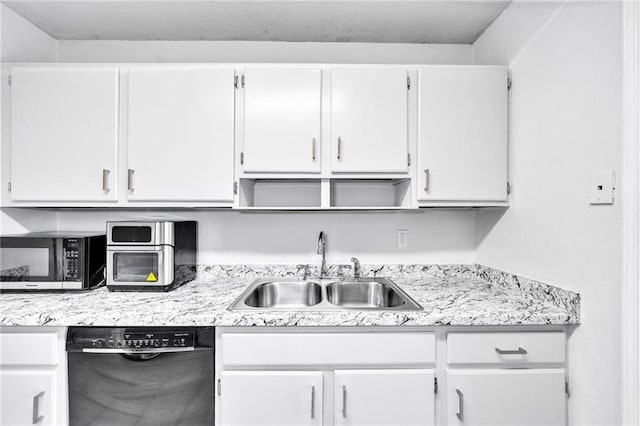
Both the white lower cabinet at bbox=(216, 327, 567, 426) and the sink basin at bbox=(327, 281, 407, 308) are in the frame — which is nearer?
the white lower cabinet at bbox=(216, 327, 567, 426)

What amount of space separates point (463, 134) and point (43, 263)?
2136 mm

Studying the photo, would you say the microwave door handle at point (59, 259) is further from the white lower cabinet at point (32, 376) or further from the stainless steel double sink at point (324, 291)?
the stainless steel double sink at point (324, 291)

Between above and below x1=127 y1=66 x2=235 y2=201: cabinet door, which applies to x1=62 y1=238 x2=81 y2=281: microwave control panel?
below

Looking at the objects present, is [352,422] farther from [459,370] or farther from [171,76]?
[171,76]

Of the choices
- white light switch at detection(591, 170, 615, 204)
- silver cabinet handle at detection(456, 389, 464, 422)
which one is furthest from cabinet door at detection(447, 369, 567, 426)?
white light switch at detection(591, 170, 615, 204)

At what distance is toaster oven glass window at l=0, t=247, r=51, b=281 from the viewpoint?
1582mm

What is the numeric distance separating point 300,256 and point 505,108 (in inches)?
53.7

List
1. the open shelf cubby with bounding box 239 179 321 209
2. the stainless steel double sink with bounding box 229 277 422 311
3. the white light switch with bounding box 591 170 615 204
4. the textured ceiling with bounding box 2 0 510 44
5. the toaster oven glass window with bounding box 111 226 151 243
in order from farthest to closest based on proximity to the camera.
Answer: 1. the open shelf cubby with bounding box 239 179 321 209
2. the stainless steel double sink with bounding box 229 277 422 311
3. the textured ceiling with bounding box 2 0 510 44
4. the toaster oven glass window with bounding box 111 226 151 243
5. the white light switch with bounding box 591 170 615 204

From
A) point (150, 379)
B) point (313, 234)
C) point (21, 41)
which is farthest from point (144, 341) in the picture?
point (21, 41)

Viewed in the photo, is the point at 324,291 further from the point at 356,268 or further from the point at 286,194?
the point at 286,194

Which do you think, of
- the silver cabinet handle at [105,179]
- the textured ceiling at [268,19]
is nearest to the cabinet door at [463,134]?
the textured ceiling at [268,19]

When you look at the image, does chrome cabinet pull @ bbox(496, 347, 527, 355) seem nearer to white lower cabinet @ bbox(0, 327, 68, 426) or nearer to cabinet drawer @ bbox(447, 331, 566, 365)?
cabinet drawer @ bbox(447, 331, 566, 365)

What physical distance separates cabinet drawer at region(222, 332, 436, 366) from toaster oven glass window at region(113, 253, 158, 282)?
0.56 m

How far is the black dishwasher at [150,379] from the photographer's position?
1.29 metres
